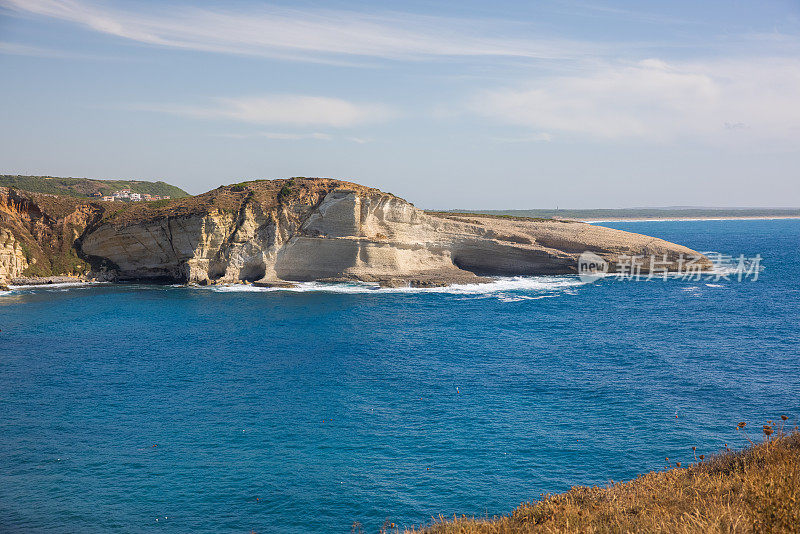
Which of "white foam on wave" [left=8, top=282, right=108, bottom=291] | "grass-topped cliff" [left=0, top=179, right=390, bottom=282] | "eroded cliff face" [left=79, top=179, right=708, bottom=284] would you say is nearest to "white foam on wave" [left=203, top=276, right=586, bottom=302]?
"eroded cliff face" [left=79, top=179, right=708, bottom=284]

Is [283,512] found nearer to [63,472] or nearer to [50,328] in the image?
[63,472]

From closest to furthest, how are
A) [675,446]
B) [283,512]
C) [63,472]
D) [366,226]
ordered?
1. [283,512]
2. [63,472]
3. [675,446]
4. [366,226]

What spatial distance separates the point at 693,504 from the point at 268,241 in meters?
61.5

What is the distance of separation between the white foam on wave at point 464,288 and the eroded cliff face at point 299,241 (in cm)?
234

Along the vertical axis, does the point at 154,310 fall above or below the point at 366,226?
below

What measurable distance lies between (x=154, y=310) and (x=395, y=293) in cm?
2495

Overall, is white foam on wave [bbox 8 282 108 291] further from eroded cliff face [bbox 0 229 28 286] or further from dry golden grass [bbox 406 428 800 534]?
dry golden grass [bbox 406 428 800 534]

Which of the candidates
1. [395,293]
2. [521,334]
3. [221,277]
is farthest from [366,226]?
[521,334]

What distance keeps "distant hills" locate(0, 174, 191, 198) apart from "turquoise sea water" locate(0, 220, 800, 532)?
3462 inches

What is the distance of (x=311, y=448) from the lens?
22.9m

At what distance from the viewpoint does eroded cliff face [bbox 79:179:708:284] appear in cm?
6800

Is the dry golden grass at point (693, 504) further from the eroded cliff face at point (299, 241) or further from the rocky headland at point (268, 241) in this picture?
the eroded cliff face at point (299, 241)

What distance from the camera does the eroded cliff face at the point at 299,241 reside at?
68.0m

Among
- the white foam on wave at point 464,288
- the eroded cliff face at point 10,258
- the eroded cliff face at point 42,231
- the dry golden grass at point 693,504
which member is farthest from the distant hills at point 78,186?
the dry golden grass at point 693,504
